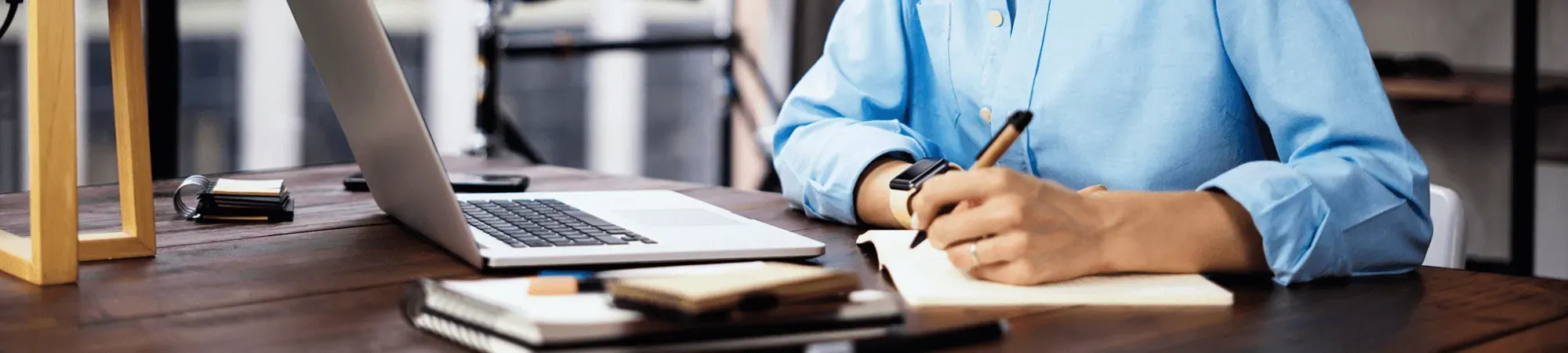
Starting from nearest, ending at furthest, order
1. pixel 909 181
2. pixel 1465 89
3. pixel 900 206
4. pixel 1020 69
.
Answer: pixel 909 181
pixel 900 206
pixel 1020 69
pixel 1465 89

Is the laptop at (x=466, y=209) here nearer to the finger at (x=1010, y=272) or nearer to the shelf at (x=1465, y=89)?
the finger at (x=1010, y=272)

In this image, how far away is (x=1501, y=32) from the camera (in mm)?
3094

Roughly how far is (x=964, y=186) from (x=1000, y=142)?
0.04m

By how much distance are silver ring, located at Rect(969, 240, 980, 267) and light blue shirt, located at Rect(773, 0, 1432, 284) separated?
172mm

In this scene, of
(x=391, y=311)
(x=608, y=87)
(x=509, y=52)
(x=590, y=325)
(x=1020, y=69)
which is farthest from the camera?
(x=608, y=87)

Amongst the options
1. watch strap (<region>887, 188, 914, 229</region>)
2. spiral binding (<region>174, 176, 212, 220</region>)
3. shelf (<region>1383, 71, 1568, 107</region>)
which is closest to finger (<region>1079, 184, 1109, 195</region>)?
watch strap (<region>887, 188, 914, 229</region>)

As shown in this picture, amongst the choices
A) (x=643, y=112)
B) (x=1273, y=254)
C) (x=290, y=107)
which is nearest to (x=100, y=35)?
(x=290, y=107)

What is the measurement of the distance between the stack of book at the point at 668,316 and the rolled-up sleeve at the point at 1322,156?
290 mm

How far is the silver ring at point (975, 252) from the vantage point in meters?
0.74

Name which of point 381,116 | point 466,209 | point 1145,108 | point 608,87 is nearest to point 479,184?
point 466,209

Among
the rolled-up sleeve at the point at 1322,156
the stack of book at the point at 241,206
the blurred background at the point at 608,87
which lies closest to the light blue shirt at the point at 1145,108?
the rolled-up sleeve at the point at 1322,156

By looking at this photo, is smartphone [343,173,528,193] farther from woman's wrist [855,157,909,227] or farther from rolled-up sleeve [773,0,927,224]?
woman's wrist [855,157,909,227]

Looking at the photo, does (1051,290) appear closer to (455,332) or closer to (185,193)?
(455,332)

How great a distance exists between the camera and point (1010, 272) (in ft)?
2.41
